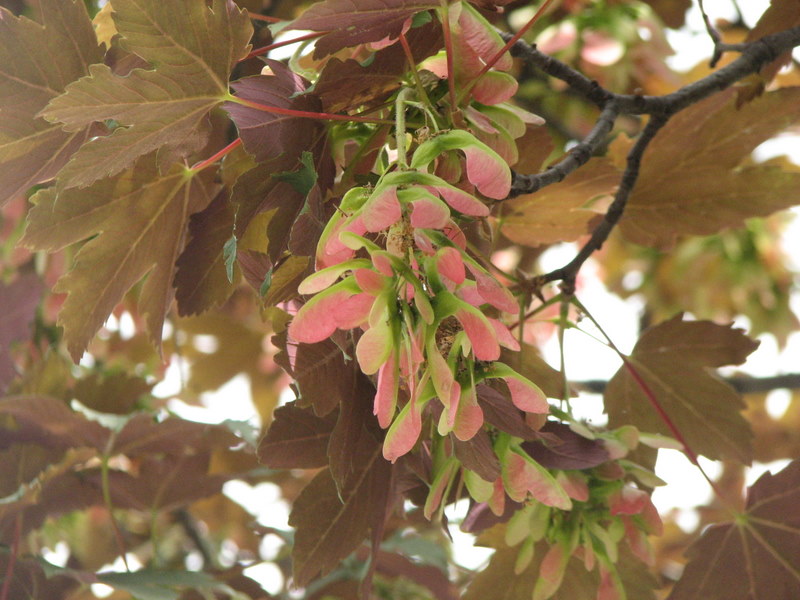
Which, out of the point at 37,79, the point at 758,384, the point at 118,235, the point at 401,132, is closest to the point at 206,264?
the point at 118,235

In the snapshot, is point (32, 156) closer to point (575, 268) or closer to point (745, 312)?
point (575, 268)

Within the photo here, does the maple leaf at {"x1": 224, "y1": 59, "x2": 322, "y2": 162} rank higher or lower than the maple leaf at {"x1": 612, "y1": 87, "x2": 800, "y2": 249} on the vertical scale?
lower

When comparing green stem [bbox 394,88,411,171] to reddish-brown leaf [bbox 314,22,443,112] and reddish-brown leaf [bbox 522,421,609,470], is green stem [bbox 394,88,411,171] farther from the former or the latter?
reddish-brown leaf [bbox 522,421,609,470]

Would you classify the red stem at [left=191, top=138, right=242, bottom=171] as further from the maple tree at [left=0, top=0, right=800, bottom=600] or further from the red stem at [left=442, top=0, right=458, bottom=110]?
the red stem at [left=442, top=0, right=458, bottom=110]

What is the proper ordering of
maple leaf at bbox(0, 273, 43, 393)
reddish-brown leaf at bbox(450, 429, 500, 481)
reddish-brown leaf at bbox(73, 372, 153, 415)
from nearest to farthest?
1. reddish-brown leaf at bbox(450, 429, 500, 481)
2. reddish-brown leaf at bbox(73, 372, 153, 415)
3. maple leaf at bbox(0, 273, 43, 393)

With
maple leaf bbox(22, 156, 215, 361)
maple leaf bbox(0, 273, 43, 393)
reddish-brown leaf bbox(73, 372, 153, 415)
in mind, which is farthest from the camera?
maple leaf bbox(0, 273, 43, 393)

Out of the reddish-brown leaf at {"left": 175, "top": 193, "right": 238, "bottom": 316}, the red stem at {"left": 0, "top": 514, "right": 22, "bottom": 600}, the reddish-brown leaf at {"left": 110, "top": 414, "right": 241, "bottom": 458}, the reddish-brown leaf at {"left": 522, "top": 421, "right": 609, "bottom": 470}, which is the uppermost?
the reddish-brown leaf at {"left": 175, "top": 193, "right": 238, "bottom": 316}

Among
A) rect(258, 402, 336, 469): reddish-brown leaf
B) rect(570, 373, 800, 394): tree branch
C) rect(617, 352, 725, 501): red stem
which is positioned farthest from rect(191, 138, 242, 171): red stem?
rect(570, 373, 800, 394): tree branch

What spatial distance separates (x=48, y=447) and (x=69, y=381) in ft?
0.50

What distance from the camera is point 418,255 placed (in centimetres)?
51

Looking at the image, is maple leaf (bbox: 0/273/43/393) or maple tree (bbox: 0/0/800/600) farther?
maple leaf (bbox: 0/273/43/393)

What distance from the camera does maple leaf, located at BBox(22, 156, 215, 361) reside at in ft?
2.41

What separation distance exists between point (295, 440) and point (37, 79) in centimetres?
37

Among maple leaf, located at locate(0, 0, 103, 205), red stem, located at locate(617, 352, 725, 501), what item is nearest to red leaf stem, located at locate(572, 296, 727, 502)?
red stem, located at locate(617, 352, 725, 501)
